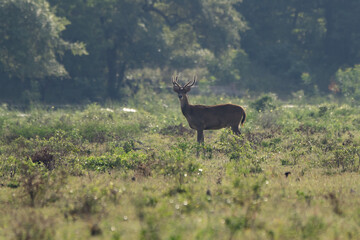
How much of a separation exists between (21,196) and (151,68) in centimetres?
3266

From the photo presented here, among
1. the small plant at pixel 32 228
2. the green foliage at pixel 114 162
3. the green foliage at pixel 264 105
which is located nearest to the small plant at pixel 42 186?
the small plant at pixel 32 228

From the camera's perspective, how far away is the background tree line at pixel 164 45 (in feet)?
94.3

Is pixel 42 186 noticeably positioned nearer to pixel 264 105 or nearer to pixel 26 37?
pixel 264 105

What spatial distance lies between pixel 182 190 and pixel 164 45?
28.0 m

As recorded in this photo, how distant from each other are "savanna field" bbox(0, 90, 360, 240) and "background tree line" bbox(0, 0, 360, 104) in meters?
14.5

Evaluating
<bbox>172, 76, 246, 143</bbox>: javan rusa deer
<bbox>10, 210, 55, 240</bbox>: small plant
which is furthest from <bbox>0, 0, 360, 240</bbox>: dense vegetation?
<bbox>172, 76, 246, 143</bbox>: javan rusa deer

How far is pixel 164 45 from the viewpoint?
35250mm

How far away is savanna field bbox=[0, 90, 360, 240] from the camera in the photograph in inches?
236

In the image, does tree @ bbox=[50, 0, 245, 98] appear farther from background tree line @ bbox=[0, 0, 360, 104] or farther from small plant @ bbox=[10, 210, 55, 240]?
small plant @ bbox=[10, 210, 55, 240]

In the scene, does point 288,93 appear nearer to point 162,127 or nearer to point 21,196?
point 162,127

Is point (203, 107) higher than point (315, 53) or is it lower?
lower

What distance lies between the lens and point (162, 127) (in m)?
17.6

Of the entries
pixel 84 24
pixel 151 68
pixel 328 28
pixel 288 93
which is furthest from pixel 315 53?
pixel 84 24

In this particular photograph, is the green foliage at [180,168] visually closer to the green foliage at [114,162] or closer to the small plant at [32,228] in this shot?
the green foliage at [114,162]
